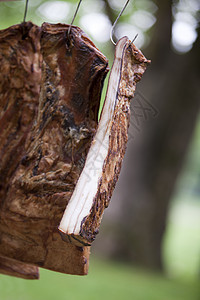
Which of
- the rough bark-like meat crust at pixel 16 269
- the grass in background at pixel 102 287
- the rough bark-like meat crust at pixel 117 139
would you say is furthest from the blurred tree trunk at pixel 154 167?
the rough bark-like meat crust at pixel 117 139

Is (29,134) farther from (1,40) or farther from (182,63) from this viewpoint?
(182,63)

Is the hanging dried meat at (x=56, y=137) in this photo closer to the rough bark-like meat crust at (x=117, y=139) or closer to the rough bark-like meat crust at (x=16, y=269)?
the rough bark-like meat crust at (x=117, y=139)

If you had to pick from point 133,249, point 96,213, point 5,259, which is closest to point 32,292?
point 133,249

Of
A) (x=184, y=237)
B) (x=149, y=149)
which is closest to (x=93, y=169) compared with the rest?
(x=149, y=149)

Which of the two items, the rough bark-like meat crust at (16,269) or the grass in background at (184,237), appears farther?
the grass in background at (184,237)

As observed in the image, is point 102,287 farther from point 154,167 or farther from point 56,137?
point 56,137

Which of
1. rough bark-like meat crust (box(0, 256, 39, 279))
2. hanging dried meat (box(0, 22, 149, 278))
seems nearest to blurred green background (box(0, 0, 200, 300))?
rough bark-like meat crust (box(0, 256, 39, 279))

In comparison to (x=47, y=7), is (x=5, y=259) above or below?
below
